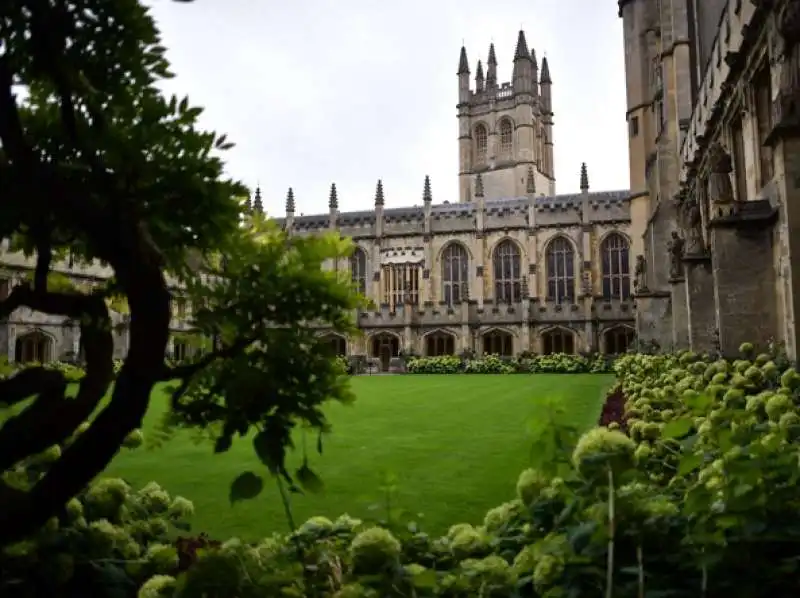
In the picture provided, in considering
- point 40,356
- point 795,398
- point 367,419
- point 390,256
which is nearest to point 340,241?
point 795,398

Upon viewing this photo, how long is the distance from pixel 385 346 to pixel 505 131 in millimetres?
29468

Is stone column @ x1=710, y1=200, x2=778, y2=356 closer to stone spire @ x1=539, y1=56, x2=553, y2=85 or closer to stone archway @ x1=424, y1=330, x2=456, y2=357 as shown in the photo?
stone archway @ x1=424, y1=330, x2=456, y2=357

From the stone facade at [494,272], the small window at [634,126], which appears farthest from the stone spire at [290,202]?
the small window at [634,126]

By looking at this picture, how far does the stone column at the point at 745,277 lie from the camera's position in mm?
9609

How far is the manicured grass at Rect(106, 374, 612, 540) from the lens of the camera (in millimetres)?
4801

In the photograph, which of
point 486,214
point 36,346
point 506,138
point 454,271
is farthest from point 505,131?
point 36,346

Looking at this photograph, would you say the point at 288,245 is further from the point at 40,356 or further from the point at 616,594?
the point at 40,356

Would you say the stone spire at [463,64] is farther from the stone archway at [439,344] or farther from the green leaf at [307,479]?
the green leaf at [307,479]

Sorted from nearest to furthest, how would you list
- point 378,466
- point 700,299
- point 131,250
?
1. point 131,250
2. point 378,466
3. point 700,299

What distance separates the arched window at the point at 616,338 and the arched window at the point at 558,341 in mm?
1639

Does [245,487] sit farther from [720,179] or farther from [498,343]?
[498,343]

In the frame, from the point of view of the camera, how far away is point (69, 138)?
1.73 meters

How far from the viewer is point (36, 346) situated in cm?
3050

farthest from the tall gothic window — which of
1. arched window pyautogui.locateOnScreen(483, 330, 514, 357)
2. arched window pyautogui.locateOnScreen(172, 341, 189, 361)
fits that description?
arched window pyautogui.locateOnScreen(172, 341, 189, 361)
